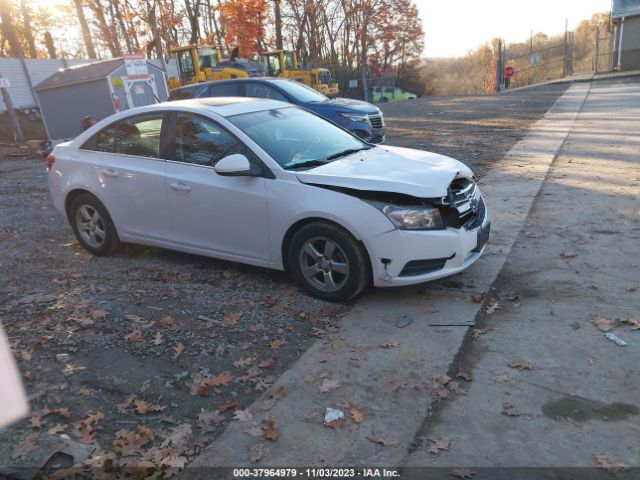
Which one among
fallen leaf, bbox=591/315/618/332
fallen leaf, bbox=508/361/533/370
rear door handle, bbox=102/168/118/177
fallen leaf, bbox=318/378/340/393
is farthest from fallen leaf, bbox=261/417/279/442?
rear door handle, bbox=102/168/118/177

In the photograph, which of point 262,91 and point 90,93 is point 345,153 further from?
point 90,93

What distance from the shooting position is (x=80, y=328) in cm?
425

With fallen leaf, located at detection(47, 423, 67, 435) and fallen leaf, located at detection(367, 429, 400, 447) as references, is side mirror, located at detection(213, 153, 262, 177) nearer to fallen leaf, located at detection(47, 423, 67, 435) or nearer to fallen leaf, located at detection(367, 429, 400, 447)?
fallen leaf, located at detection(47, 423, 67, 435)

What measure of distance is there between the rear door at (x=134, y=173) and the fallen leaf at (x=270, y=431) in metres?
2.77

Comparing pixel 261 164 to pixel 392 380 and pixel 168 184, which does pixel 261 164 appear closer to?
pixel 168 184

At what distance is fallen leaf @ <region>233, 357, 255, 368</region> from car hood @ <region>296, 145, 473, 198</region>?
60.0 inches

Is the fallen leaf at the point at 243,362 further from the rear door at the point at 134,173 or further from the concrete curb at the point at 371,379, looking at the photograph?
the rear door at the point at 134,173

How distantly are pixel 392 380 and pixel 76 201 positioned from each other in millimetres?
4269

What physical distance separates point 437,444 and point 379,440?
31cm

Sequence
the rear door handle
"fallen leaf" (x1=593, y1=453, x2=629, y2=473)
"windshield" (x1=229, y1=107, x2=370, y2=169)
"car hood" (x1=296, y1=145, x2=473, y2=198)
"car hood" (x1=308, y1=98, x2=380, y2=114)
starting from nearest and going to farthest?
"fallen leaf" (x1=593, y1=453, x2=629, y2=473) < "car hood" (x1=296, y1=145, x2=473, y2=198) < "windshield" (x1=229, y1=107, x2=370, y2=169) < the rear door handle < "car hood" (x1=308, y1=98, x2=380, y2=114)

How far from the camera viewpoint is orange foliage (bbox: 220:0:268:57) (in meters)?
40.7

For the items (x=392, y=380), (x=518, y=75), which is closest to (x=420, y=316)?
(x=392, y=380)

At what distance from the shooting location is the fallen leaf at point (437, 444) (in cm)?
279

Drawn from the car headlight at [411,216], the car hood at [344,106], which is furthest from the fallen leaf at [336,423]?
the car hood at [344,106]
